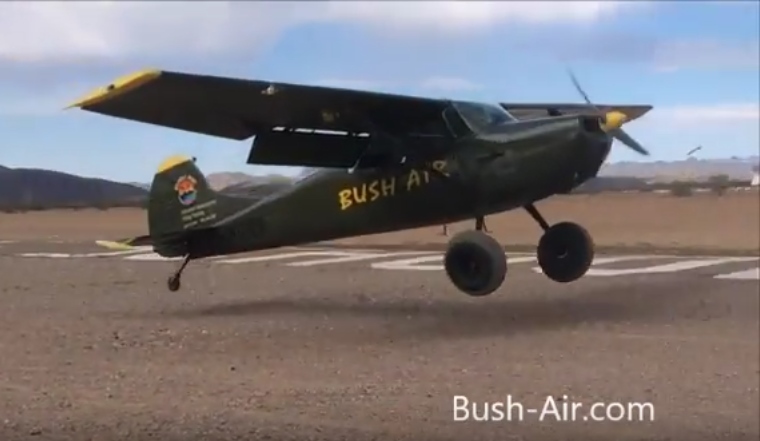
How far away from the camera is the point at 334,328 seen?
4.84m

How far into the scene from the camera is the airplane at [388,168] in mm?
3168

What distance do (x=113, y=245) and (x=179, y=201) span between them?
283mm

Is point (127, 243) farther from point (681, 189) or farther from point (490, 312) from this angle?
point (490, 312)

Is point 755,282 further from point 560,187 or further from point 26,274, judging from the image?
point 26,274

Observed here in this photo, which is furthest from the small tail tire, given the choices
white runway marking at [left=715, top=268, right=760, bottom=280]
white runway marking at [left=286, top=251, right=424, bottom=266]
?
white runway marking at [left=715, top=268, right=760, bottom=280]

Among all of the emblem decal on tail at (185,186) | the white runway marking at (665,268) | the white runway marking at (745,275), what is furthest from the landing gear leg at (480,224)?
the white runway marking at (745,275)

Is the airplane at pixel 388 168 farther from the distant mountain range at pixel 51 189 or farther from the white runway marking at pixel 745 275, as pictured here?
the white runway marking at pixel 745 275

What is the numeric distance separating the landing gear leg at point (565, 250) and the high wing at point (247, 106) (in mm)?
655

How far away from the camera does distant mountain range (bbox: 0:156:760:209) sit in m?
2.22

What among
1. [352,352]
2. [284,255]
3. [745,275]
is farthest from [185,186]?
[745,275]

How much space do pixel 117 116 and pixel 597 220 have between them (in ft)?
5.62

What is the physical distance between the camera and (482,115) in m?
3.87

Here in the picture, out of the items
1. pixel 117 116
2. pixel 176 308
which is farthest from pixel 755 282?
pixel 117 116

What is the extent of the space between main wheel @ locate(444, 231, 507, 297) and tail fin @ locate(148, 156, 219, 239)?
86 centimetres
